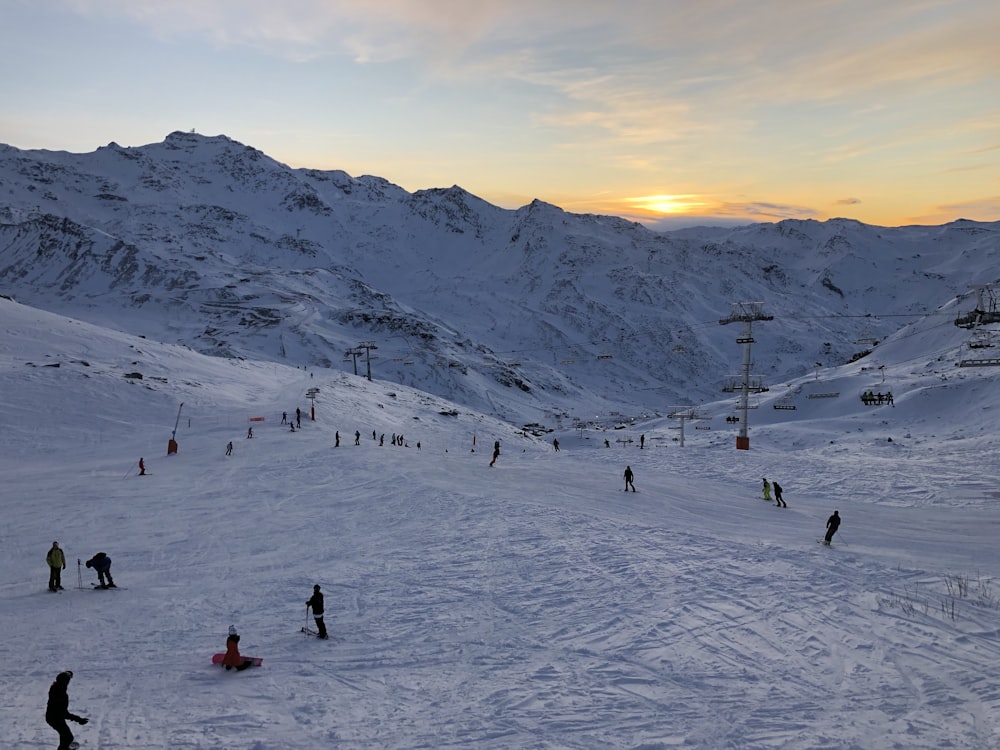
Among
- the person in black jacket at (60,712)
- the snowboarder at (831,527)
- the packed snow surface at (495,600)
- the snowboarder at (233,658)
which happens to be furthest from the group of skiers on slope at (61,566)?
the snowboarder at (831,527)

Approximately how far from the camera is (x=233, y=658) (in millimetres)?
13898

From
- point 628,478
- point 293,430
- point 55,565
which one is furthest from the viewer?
point 293,430

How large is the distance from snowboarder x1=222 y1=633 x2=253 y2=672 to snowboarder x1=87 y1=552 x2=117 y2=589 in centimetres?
731

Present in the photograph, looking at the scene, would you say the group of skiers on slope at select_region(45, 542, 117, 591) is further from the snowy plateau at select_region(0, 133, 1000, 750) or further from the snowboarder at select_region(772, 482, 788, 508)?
the snowboarder at select_region(772, 482, 788, 508)

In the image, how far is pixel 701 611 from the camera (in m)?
16.9

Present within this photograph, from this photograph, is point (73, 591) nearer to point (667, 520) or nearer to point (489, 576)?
point (489, 576)

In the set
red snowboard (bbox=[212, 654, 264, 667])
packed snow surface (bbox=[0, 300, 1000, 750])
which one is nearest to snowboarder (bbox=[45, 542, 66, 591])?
packed snow surface (bbox=[0, 300, 1000, 750])

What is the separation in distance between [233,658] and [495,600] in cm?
689

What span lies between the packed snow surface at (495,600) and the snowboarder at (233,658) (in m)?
0.42

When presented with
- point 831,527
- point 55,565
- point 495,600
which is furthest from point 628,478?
point 55,565

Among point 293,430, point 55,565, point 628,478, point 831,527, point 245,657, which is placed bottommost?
point 245,657

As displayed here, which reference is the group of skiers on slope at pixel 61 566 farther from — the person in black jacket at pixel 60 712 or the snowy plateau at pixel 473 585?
the person in black jacket at pixel 60 712

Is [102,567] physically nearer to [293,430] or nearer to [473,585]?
[473,585]

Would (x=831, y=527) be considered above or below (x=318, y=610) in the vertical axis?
above
